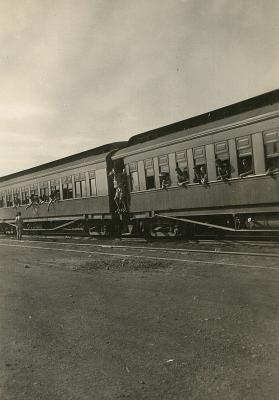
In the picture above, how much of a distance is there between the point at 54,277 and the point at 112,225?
9.16 meters

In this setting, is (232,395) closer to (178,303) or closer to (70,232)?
(178,303)

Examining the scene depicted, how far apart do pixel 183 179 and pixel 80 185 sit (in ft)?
24.0

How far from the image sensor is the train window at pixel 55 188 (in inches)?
885

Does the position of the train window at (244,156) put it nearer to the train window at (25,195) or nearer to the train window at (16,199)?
the train window at (25,195)

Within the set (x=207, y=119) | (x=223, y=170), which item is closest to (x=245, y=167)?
(x=223, y=170)

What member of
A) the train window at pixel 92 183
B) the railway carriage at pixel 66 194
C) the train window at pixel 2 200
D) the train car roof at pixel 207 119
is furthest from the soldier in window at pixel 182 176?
the train window at pixel 2 200

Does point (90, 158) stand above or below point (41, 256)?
above

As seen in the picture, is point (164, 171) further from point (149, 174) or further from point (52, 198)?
point (52, 198)

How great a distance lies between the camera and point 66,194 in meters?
21.7

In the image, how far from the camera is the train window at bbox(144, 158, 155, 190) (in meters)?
15.5

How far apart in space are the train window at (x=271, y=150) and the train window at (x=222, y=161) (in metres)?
1.38

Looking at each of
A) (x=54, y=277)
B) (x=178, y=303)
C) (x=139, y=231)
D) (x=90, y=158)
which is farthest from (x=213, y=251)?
(x=90, y=158)

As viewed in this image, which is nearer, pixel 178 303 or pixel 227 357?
pixel 227 357

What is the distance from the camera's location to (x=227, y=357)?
4.43 meters
